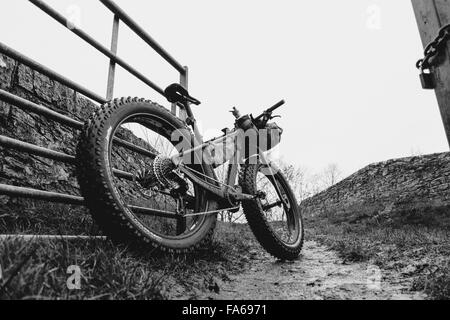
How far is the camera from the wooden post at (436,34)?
168 centimetres

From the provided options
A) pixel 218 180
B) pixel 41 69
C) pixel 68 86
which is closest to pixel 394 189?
pixel 218 180

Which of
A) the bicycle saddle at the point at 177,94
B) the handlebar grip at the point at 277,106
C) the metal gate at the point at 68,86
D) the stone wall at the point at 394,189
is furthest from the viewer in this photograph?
the stone wall at the point at 394,189

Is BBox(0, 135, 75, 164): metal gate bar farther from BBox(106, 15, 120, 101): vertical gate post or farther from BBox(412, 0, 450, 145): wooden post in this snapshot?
BBox(412, 0, 450, 145): wooden post

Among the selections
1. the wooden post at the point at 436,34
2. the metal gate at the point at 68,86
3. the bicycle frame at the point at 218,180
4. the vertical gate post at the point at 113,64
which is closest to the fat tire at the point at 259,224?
the bicycle frame at the point at 218,180

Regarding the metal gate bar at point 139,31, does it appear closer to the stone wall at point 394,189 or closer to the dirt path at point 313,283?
the dirt path at point 313,283

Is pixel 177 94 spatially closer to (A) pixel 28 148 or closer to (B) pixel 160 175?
(B) pixel 160 175

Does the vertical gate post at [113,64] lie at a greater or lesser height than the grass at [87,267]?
greater

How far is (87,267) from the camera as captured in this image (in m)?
1.70

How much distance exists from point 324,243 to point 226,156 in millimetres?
2590

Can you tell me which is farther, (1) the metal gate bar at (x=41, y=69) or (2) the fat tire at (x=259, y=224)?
(2) the fat tire at (x=259, y=224)

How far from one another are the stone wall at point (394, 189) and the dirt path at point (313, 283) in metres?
9.15

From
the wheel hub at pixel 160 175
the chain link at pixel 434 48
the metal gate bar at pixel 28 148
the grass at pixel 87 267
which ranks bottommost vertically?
the grass at pixel 87 267

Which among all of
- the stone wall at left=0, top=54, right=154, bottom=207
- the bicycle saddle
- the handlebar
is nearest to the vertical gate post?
the bicycle saddle
